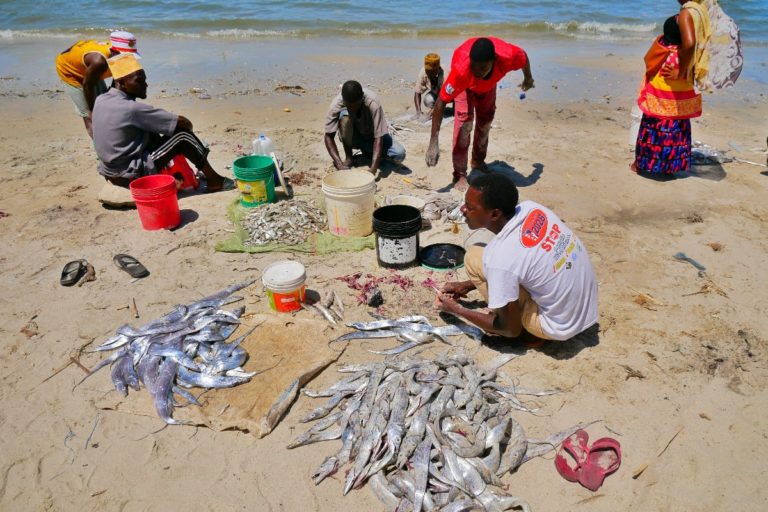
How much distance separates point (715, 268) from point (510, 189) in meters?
2.78

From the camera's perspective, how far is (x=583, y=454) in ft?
10.00

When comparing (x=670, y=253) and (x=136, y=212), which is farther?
(x=136, y=212)

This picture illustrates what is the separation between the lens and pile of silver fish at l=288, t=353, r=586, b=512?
2.82 m

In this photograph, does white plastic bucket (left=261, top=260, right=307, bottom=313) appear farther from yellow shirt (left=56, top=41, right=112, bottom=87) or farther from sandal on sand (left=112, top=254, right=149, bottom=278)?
yellow shirt (left=56, top=41, right=112, bottom=87)

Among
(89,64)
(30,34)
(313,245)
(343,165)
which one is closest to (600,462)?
(313,245)

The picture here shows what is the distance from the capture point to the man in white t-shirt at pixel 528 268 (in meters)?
3.21

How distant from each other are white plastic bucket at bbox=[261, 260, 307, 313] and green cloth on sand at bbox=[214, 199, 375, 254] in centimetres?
95

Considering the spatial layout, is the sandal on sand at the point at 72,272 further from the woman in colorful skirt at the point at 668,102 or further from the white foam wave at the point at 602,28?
the white foam wave at the point at 602,28

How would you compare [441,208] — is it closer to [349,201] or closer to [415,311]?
[349,201]

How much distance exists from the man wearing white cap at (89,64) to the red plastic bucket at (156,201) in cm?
166

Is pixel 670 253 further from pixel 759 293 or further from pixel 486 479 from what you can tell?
pixel 486 479

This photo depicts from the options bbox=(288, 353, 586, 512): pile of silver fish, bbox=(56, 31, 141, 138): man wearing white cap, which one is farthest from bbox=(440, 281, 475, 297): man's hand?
bbox=(56, 31, 141, 138): man wearing white cap

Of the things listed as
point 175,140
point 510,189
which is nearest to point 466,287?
point 510,189

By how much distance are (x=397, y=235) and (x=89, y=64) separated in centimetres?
455
